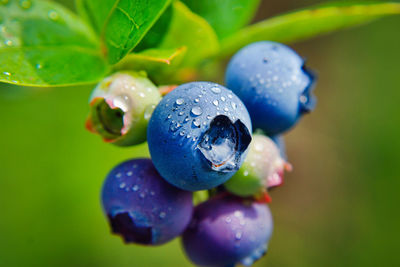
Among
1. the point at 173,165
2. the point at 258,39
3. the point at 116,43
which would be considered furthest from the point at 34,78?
the point at 258,39

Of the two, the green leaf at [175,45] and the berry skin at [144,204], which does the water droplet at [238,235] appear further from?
the green leaf at [175,45]

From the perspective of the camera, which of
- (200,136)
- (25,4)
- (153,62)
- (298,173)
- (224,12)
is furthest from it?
(298,173)

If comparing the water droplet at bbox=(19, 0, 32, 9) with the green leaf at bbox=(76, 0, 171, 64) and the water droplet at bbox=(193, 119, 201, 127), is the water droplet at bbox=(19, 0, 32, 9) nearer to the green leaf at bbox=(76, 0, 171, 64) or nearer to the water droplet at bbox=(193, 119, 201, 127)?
the green leaf at bbox=(76, 0, 171, 64)

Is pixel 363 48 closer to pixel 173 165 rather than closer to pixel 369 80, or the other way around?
pixel 369 80

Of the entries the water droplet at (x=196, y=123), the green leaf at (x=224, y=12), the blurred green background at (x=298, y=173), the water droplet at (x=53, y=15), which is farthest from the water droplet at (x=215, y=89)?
the blurred green background at (x=298, y=173)

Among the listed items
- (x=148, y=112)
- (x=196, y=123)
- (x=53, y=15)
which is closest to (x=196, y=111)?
(x=196, y=123)

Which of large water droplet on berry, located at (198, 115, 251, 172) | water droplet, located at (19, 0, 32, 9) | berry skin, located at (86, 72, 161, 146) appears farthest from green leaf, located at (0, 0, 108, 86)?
large water droplet on berry, located at (198, 115, 251, 172)

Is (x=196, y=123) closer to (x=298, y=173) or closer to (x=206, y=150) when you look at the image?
(x=206, y=150)
